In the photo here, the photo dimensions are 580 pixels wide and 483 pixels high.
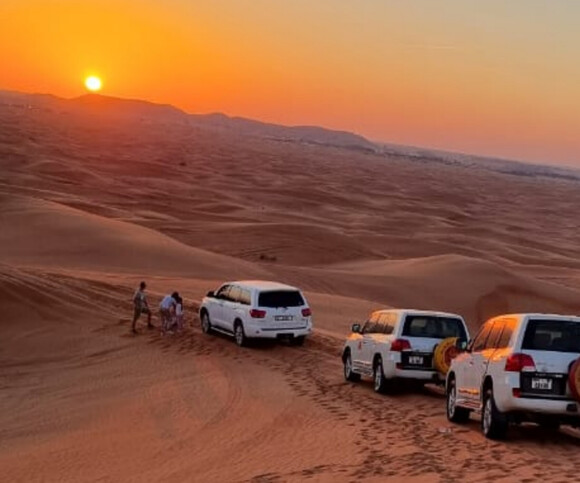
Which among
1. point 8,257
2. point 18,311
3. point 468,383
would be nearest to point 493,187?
point 8,257

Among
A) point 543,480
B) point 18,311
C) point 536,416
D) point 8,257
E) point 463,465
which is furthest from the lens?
point 8,257

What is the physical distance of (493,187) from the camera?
17875cm

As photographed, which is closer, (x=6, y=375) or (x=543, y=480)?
(x=543, y=480)

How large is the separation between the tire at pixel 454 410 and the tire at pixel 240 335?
9.98 metres

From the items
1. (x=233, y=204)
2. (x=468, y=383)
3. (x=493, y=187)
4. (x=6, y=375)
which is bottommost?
(x=6, y=375)

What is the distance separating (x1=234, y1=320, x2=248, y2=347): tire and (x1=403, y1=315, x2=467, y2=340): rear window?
298 inches

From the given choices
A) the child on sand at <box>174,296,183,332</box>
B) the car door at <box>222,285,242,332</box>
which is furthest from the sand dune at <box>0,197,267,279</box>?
the car door at <box>222,285,242,332</box>

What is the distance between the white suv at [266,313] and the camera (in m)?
24.5

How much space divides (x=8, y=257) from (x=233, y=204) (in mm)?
39409

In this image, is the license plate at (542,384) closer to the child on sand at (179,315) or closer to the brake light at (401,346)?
the brake light at (401,346)

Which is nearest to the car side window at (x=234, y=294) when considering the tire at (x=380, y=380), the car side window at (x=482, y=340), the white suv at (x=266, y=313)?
the white suv at (x=266, y=313)

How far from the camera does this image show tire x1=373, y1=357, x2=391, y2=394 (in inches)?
709

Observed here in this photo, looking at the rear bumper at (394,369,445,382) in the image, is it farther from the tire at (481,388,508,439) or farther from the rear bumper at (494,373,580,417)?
the rear bumper at (494,373,580,417)

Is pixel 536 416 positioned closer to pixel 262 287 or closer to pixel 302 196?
pixel 262 287
